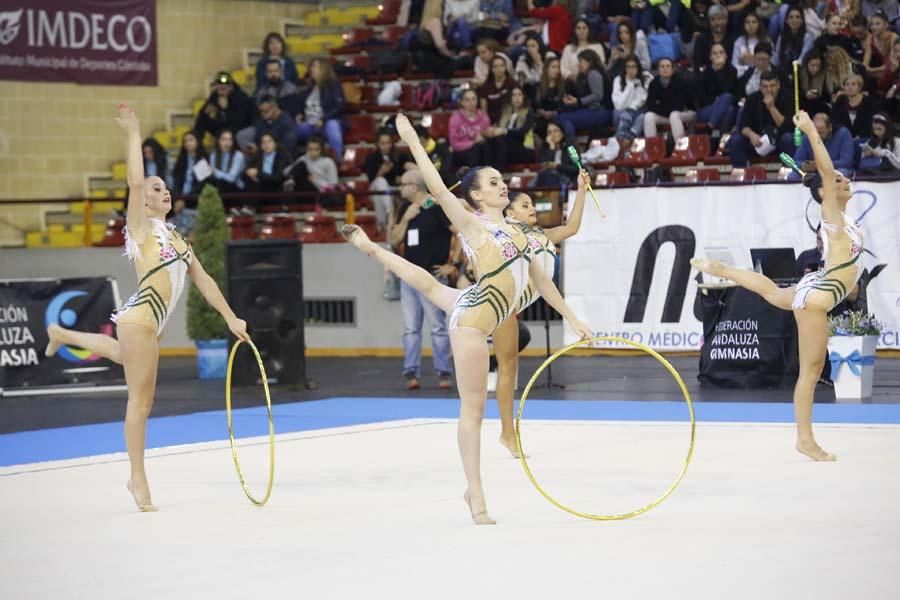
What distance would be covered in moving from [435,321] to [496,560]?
277 inches

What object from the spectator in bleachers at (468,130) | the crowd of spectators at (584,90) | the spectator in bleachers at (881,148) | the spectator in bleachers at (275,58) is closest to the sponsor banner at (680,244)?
the spectator in bleachers at (881,148)

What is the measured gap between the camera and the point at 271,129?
1839cm

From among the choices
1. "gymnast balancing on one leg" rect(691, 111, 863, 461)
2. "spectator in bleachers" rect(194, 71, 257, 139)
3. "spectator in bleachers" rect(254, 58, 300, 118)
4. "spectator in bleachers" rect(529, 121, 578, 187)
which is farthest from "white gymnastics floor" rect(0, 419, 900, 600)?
"spectator in bleachers" rect(254, 58, 300, 118)

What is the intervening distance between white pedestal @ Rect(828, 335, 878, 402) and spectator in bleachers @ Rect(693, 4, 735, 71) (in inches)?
243

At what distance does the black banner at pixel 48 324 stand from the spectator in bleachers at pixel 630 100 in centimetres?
648

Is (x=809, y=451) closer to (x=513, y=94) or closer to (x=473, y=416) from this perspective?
(x=473, y=416)

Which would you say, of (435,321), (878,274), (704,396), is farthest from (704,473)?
(878,274)

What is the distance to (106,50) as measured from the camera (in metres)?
18.5

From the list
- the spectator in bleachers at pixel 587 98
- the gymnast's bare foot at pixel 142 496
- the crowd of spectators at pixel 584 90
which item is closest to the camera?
the gymnast's bare foot at pixel 142 496

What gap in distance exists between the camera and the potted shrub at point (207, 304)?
46.9 feet

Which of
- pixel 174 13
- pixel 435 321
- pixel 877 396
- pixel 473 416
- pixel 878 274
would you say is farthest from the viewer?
pixel 174 13

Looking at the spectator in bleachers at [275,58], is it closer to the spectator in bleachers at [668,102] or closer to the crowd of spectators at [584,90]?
the crowd of spectators at [584,90]

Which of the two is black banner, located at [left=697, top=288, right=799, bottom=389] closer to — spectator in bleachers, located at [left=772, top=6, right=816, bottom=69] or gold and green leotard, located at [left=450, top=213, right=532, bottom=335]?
spectator in bleachers, located at [left=772, top=6, right=816, bottom=69]

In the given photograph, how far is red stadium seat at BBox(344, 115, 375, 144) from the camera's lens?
19.0 m
